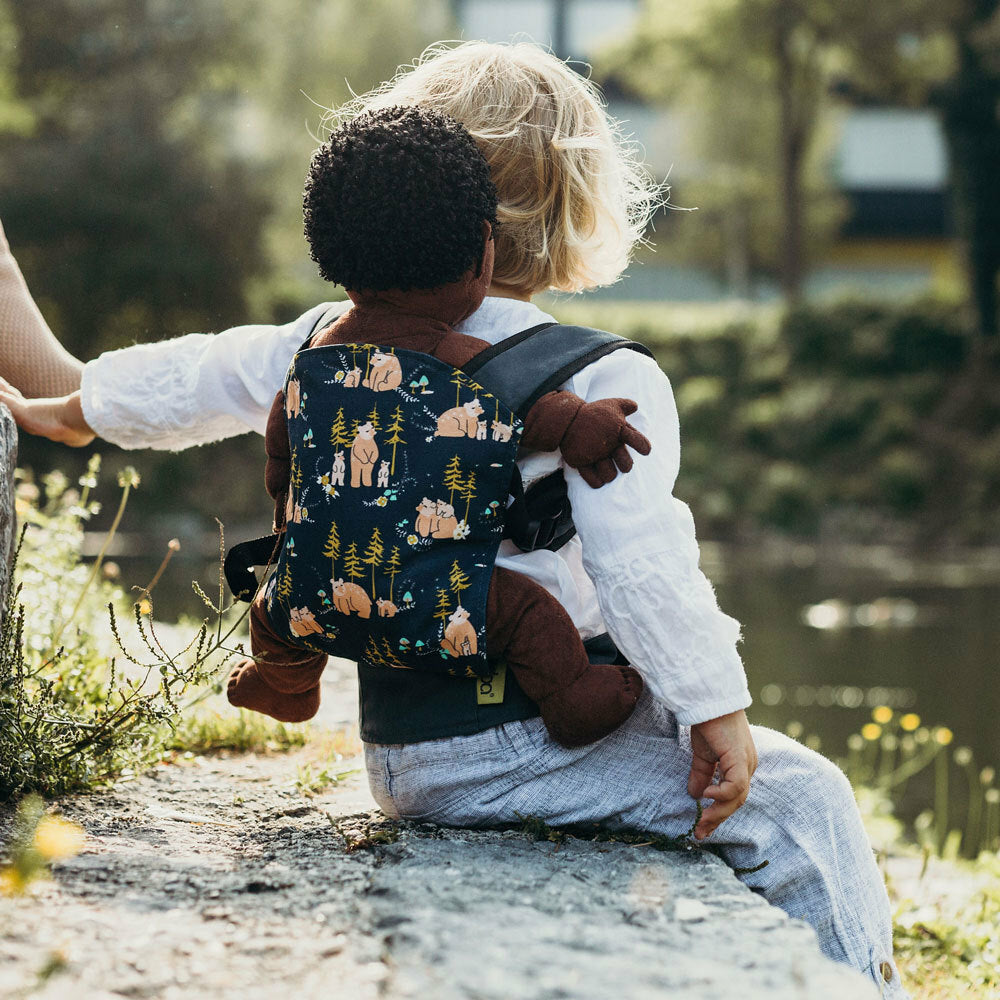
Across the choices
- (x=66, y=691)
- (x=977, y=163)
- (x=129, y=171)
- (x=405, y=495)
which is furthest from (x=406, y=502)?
(x=977, y=163)

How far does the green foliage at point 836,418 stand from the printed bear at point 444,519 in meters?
13.4

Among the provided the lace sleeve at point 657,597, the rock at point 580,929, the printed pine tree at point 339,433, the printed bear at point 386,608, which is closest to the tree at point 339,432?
the printed pine tree at point 339,433

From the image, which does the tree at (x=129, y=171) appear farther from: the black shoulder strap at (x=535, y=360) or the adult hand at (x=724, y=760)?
the adult hand at (x=724, y=760)

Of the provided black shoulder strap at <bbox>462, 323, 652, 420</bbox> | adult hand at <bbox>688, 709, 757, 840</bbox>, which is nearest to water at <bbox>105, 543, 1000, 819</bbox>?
adult hand at <bbox>688, 709, 757, 840</bbox>

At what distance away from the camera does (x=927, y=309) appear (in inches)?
666

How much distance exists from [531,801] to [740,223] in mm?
24206

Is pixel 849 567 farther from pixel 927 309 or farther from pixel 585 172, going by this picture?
pixel 585 172

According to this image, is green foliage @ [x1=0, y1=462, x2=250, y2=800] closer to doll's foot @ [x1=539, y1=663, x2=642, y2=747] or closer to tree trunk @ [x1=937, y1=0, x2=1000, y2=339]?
doll's foot @ [x1=539, y1=663, x2=642, y2=747]

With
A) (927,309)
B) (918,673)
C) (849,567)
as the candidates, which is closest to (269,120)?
(927,309)

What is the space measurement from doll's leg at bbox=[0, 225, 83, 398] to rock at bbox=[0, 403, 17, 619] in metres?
0.23

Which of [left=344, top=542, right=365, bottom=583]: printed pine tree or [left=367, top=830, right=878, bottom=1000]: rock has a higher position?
[left=344, top=542, right=365, bottom=583]: printed pine tree

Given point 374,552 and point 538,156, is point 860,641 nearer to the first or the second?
point 538,156

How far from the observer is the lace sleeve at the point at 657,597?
1.69 m

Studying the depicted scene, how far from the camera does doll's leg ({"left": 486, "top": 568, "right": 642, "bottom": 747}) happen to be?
5.60 feet
